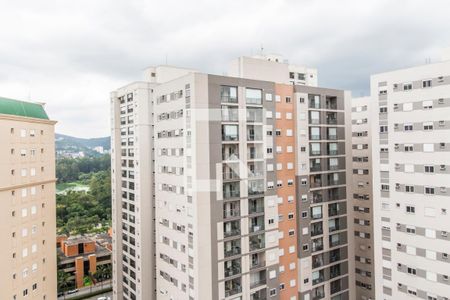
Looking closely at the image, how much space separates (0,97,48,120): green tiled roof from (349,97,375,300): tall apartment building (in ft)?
114

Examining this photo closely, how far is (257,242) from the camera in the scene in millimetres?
28109

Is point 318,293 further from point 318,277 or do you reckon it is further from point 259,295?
point 259,295

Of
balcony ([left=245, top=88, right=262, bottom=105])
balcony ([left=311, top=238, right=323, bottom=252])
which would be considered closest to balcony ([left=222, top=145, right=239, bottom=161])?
balcony ([left=245, top=88, right=262, bottom=105])

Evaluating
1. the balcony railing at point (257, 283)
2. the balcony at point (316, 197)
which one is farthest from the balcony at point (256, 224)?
the balcony at point (316, 197)

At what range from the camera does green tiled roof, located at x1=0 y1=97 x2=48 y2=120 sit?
27281mm

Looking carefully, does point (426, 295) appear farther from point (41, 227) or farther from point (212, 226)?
point (41, 227)

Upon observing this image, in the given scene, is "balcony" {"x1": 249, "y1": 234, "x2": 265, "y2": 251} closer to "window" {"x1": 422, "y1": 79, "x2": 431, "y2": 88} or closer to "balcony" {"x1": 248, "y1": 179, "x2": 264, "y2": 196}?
"balcony" {"x1": 248, "y1": 179, "x2": 264, "y2": 196}

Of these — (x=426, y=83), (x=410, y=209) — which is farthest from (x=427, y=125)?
(x=410, y=209)

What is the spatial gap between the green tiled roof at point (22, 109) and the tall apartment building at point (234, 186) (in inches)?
354

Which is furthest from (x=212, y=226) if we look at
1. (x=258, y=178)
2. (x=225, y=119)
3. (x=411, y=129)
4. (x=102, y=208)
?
(x=102, y=208)

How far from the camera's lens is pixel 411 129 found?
25.6 meters

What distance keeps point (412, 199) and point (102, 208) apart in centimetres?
8060

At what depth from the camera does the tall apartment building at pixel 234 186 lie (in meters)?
25.6

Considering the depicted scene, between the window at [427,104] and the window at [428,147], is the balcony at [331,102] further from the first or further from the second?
the window at [428,147]
